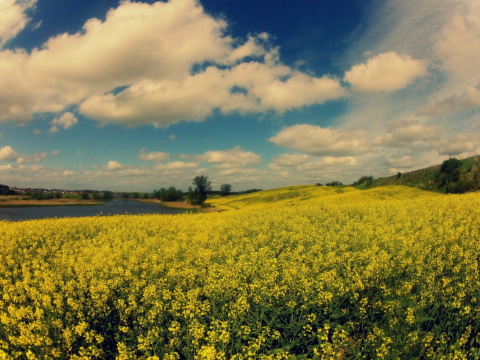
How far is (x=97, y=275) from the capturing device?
23.7 feet

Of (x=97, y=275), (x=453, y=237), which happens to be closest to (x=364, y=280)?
(x=453, y=237)

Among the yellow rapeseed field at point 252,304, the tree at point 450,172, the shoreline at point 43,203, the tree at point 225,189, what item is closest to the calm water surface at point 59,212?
the shoreline at point 43,203

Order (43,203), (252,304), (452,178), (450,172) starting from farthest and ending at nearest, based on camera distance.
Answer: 1. (43,203)
2. (450,172)
3. (452,178)
4. (252,304)

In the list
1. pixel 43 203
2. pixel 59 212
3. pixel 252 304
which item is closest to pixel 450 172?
pixel 252 304

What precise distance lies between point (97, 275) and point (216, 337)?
493 centimetres

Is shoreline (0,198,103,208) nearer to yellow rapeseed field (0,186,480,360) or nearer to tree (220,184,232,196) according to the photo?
tree (220,184,232,196)

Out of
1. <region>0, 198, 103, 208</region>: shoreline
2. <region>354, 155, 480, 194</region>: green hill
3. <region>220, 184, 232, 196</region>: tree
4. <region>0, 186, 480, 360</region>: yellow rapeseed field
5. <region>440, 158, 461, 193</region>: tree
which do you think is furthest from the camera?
<region>220, 184, 232, 196</region>: tree

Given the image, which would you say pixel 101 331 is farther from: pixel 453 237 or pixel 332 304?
pixel 453 237

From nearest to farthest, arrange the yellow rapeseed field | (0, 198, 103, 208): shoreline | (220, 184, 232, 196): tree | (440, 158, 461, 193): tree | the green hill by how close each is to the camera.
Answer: the yellow rapeseed field < the green hill < (440, 158, 461, 193): tree < (0, 198, 103, 208): shoreline < (220, 184, 232, 196): tree

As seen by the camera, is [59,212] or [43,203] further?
[43,203]

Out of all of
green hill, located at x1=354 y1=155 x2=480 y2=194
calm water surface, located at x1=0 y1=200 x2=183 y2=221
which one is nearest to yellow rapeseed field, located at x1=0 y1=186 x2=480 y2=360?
green hill, located at x1=354 y1=155 x2=480 y2=194

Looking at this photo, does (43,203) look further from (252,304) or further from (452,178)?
(452,178)

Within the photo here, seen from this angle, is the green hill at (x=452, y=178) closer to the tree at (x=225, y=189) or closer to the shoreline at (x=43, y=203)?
the tree at (x=225, y=189)

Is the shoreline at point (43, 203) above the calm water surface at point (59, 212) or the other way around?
above
